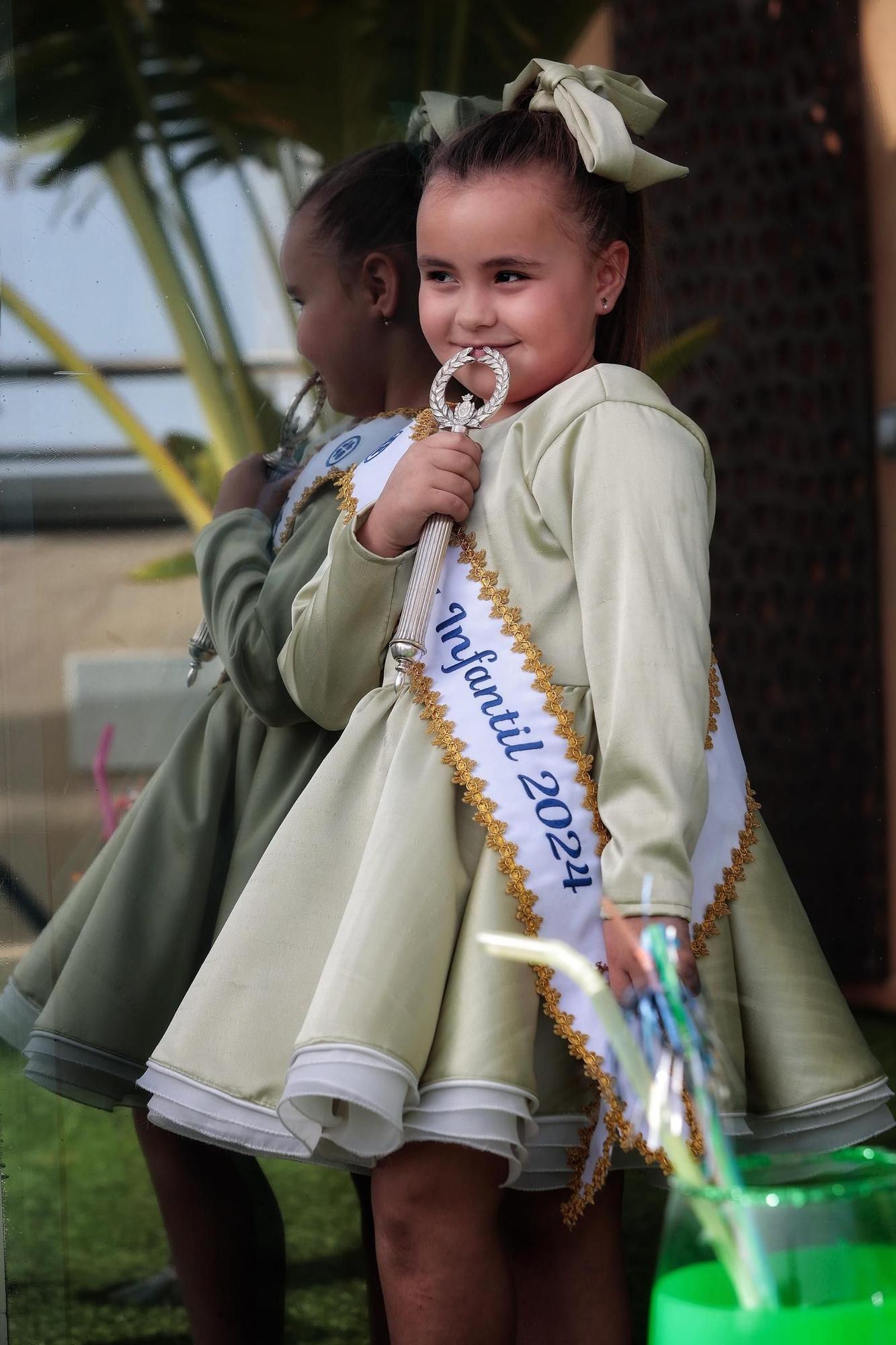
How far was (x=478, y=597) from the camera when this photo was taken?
133 cm

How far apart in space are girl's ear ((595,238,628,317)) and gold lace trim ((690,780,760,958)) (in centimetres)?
46

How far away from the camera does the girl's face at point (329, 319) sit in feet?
5.53

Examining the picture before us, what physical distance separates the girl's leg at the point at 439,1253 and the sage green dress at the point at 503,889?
0.04m

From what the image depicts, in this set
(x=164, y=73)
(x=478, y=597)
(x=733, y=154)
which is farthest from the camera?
(x=733, y=154)

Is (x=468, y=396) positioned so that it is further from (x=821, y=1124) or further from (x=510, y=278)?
(x=821, y=1124)

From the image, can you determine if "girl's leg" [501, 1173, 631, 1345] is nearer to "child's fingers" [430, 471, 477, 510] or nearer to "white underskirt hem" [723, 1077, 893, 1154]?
"white underskirt hem" [723, 1077, 893, 1154]

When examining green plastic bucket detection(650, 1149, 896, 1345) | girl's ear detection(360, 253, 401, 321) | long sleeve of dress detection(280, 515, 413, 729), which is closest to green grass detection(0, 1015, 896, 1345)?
long sleeve of dress detection(280, 515, 413, 729)

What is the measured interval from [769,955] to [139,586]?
2.66 feet

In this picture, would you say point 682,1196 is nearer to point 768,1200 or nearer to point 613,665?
point 768,1200

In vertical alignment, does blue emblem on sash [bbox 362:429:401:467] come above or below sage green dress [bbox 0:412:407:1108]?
above

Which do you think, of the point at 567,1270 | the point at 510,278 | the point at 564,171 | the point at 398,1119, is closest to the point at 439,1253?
the point at 398,1119

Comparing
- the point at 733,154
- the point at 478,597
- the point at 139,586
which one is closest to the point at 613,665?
the point at 478,597

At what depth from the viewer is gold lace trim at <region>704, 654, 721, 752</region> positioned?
136 cm

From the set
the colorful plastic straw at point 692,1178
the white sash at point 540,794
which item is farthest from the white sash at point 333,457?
the colorful plastic straw at point 692,1178
